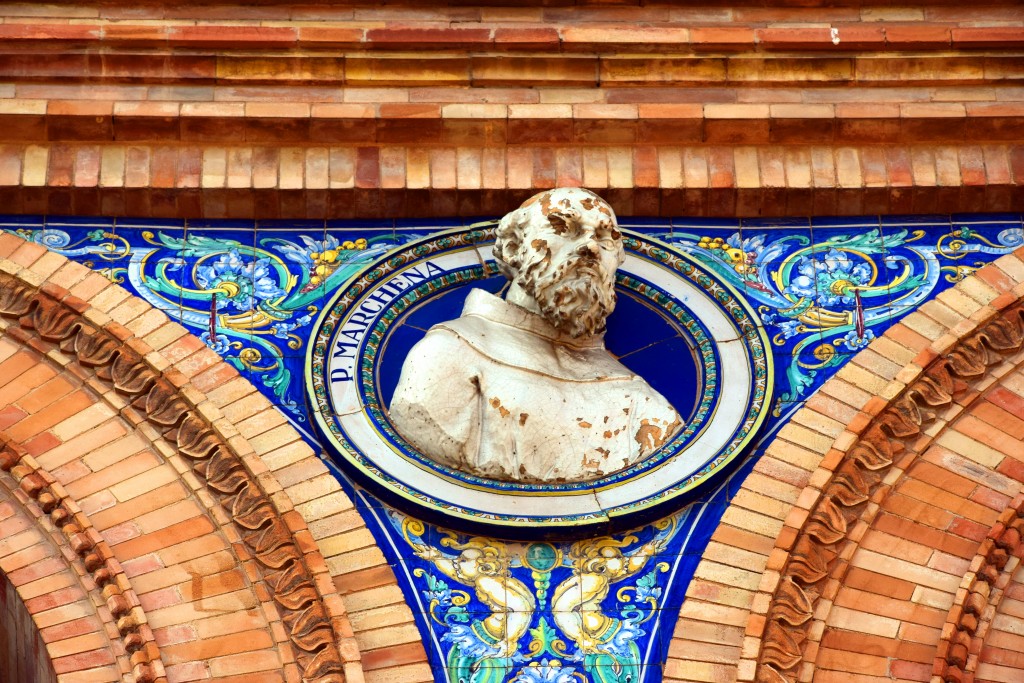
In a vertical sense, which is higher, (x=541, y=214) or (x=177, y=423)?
(x=541, y=214)

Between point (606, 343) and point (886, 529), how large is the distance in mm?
2020

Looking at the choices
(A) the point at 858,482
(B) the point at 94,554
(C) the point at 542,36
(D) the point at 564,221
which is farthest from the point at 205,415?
(A) the point at 858,482

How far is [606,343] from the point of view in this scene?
43.9 feet

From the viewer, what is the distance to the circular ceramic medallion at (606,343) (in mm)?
12211

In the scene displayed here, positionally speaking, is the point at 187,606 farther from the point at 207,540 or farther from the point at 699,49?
the point at 699,49

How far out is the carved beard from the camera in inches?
503

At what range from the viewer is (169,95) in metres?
13.6

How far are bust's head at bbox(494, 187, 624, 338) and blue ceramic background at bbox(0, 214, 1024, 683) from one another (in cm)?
58

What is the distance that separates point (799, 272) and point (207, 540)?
3497mm

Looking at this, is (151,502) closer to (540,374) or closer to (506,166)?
(540,374)

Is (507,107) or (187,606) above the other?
(507,107)

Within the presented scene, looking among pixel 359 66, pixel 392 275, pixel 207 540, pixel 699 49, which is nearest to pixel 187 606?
pixel 207 540

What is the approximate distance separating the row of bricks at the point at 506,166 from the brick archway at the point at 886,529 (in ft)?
3.27

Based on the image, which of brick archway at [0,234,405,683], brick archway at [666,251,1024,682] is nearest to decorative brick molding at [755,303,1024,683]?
brick archway at [666,251,1024,682]
